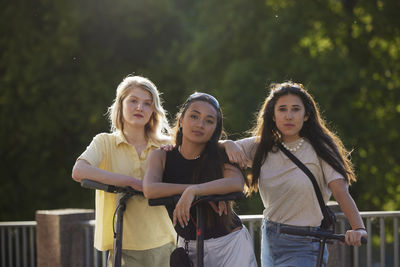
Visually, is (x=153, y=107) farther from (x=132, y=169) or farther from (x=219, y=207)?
(x=219, y=207)

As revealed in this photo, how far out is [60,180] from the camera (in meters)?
14.6

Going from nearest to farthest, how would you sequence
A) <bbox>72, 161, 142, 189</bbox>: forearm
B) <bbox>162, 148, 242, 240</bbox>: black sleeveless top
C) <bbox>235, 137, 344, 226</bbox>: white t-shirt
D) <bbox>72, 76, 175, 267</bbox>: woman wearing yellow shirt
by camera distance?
1. <bbox>162, 148, 242, 240</bbox>: black sleeveless top
2. <bbox>235, 137, 344, 226</bbox>: white t-shirt
3. <bbox>72, 161, 142, 189</bbox>: forearm
4. <bbox>72, 76, 175, 267</bbox>: woman wearing yellow shirt

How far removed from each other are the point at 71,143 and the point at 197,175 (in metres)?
12.7

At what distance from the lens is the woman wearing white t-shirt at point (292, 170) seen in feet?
9.61

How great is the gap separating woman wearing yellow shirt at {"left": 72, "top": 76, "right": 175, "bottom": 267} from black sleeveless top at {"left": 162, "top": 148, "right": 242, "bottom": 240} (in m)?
0.38

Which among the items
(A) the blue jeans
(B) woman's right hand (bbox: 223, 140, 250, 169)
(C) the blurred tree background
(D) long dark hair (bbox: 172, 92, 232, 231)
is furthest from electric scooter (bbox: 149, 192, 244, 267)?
(C) the blurred tree background

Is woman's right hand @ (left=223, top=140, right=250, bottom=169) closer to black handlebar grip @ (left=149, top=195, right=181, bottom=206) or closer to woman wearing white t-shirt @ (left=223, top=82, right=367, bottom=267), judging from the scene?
woman wearing white t-shirt @ (left=223, top=82, right=367, bottom=267)

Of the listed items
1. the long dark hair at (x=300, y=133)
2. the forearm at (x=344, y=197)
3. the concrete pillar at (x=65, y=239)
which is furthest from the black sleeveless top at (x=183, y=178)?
the concrete pillar at (x=65, y=239)

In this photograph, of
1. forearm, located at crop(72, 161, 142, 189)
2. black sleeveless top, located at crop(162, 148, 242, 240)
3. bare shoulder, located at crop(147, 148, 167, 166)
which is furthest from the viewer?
forearm, located at crop(72, 161, 142, 189)

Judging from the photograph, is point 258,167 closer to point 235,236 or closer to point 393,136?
point 235,236

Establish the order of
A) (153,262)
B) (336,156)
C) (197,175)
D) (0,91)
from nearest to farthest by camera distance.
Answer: (197,175), (336,156), (153,262), (0,91)

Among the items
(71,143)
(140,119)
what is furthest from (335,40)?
(140,119)

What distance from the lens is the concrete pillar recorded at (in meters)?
4.90

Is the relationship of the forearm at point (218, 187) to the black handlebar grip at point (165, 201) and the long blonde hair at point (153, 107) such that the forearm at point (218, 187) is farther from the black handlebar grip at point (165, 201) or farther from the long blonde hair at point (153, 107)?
the long blonde hair at point (153, 107)
